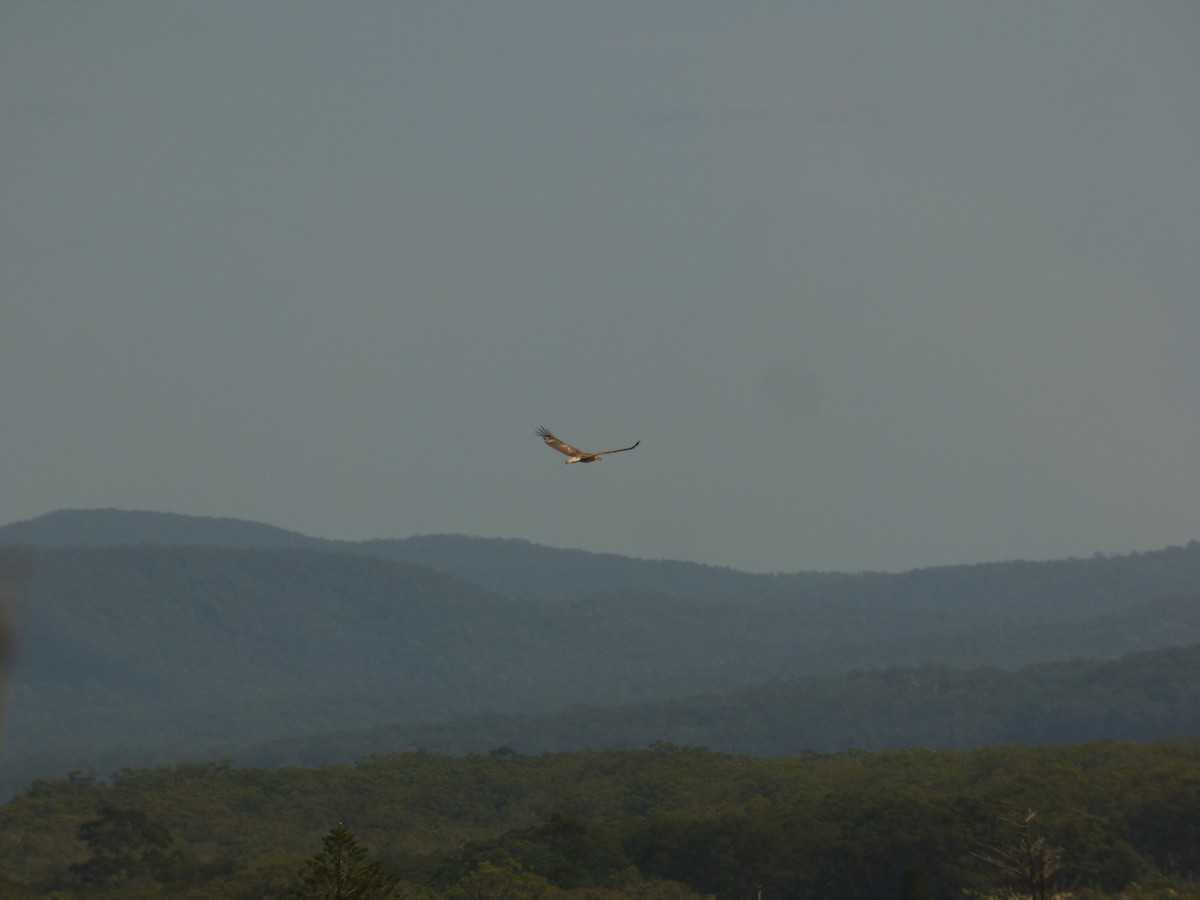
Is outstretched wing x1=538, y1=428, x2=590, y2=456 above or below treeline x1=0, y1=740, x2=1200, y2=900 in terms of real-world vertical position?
above

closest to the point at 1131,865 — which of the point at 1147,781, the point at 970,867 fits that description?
the point at 970,867

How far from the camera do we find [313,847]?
3981 inches

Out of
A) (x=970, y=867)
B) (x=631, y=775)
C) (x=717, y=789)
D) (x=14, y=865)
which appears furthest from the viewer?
(x=631, y=775)

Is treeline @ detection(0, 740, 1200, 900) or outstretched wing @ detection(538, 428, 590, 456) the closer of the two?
outstretched wing @ detection(538, 428, 590, 456)

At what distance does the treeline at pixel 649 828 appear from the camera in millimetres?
73625

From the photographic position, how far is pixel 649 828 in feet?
276

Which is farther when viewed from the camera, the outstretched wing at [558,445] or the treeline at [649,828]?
the treeline at [649,828]

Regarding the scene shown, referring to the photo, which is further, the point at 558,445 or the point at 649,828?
the point at 649,828

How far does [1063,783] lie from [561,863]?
31.8m

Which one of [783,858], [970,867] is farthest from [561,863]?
[970,867]

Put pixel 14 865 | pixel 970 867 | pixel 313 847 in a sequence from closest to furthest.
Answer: pixel 970 867
pixel 14 865
pixel 313 847

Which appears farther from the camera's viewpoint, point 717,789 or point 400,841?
point 717,789

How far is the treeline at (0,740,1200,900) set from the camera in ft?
242

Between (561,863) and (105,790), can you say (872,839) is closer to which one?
(561,863)
